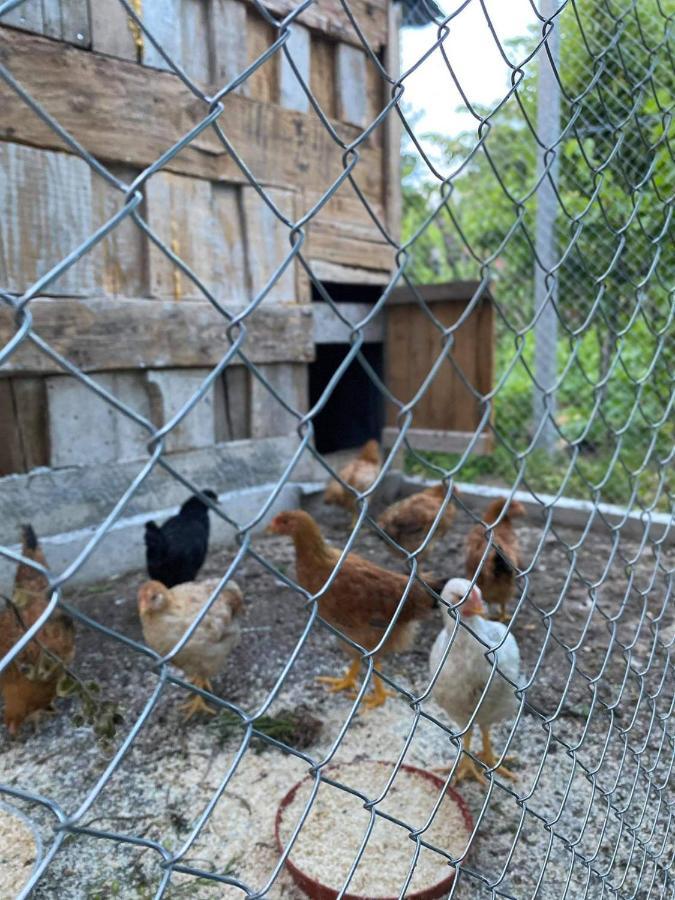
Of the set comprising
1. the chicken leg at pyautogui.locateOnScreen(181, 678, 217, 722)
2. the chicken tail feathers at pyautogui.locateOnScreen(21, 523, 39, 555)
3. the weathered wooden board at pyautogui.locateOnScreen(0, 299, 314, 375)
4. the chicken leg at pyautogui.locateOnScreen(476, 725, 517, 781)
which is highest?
the weathered wooden board at pyautogui.locateOnScreen(0, 299, 314, 375)

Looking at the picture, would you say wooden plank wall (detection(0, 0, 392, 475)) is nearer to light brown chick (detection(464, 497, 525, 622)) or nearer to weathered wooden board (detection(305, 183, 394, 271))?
weathered wooden board (detection(305, 183, 394, 271))

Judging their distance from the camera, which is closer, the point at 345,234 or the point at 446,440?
the point at 345,234

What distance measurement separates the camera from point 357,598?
7.85ft

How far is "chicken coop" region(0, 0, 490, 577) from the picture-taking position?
3.00m

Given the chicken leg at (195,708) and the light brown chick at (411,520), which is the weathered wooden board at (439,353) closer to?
the light brown chick at (411,520)

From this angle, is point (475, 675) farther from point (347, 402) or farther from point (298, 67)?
point (347, 402)

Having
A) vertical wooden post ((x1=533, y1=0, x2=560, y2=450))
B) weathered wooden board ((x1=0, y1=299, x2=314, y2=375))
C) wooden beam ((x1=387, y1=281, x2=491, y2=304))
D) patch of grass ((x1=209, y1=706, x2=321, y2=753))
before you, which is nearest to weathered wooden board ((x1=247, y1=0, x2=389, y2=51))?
vertical wooden post ((x1=533, y1=0, x2=560, y2=450))

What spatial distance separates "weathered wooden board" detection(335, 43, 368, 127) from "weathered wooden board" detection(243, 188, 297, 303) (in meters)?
0.70

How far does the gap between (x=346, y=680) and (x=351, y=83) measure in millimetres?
3570

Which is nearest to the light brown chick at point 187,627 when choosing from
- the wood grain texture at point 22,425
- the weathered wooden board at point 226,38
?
the wood grain texture at point 22,425

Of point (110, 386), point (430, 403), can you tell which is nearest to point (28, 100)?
point (110, 386)

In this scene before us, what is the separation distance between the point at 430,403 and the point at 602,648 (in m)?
2.25

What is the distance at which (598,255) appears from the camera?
5.14 m

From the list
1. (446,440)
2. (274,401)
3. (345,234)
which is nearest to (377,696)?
(274,401)
